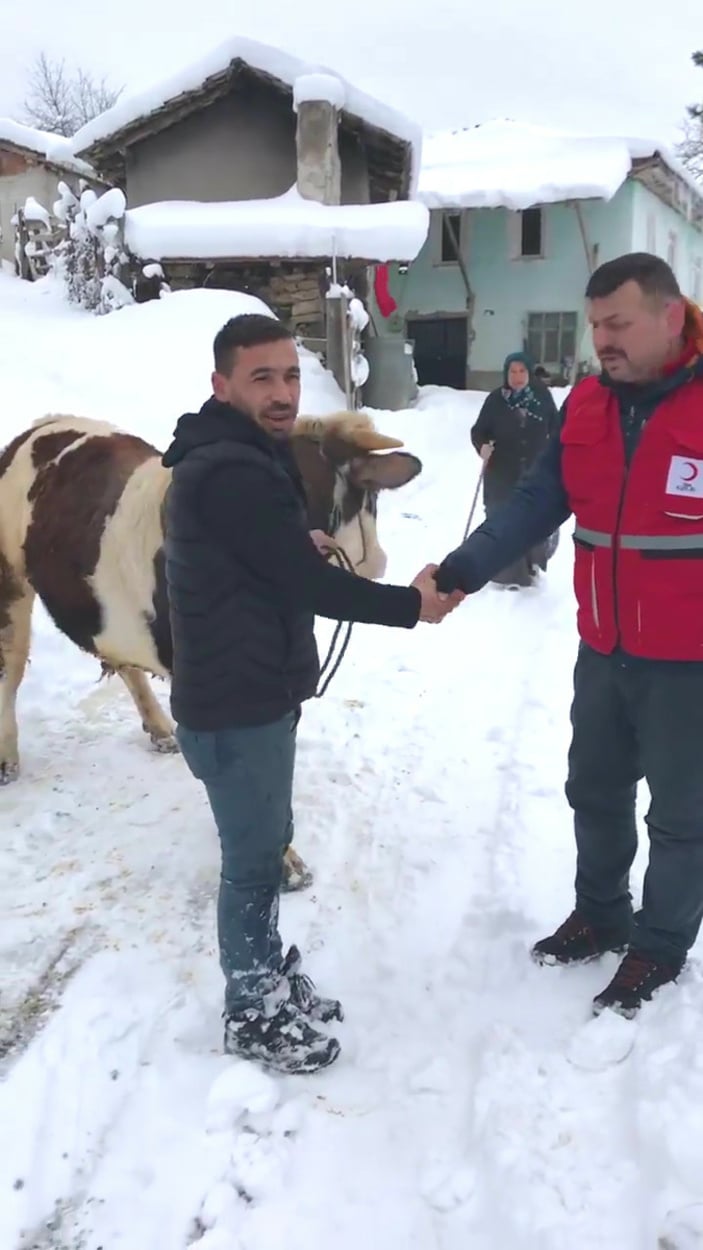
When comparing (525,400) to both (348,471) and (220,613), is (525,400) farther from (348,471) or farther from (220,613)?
(220,613)

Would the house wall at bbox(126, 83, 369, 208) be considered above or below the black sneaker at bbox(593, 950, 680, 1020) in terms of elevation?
above

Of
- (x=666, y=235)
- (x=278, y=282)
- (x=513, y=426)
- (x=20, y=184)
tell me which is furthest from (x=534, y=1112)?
(x=666, y=235)

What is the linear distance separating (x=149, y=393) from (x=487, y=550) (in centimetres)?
714

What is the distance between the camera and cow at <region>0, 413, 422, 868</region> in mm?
3164

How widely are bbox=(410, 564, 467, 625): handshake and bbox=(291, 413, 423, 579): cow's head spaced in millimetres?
464

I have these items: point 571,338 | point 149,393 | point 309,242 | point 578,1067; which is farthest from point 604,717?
point 571,338

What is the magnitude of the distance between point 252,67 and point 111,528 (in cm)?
1286

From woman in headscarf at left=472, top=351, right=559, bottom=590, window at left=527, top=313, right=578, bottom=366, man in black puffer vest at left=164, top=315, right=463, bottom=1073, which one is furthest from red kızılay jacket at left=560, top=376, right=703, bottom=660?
window at left=527, top=313, right=578, bottom=366

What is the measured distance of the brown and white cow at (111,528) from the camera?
3.16m

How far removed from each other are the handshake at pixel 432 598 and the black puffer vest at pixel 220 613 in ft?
1.33

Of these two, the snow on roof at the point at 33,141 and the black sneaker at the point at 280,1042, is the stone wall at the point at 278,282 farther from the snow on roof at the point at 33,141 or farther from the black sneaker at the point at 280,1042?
the black sneaker at the point at 280,1042

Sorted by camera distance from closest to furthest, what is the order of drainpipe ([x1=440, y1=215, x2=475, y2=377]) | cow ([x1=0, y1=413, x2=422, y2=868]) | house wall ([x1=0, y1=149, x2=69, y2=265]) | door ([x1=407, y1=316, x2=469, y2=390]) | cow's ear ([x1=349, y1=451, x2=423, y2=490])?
cow's ear ([x1=349, y1=451, x2=423, y2=490])
cow ([x1=0, y1=413, x2=422, y2=868])
drainpipe ([x1=440, y1=215, x2=475, y2=377])
house wall ([x1=0, y1=149, x2=69, y2=265])
door ([x1=407, y1=316, x2=469, y2=390])

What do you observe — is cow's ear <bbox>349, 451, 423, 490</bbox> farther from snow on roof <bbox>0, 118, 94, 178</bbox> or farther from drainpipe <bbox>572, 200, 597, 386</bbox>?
snow on roof <bbox>0, 118, 94, 178</bbox>

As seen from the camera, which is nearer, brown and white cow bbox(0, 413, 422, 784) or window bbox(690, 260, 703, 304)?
brown and white cow bbox(0, 413, 422, 784)
